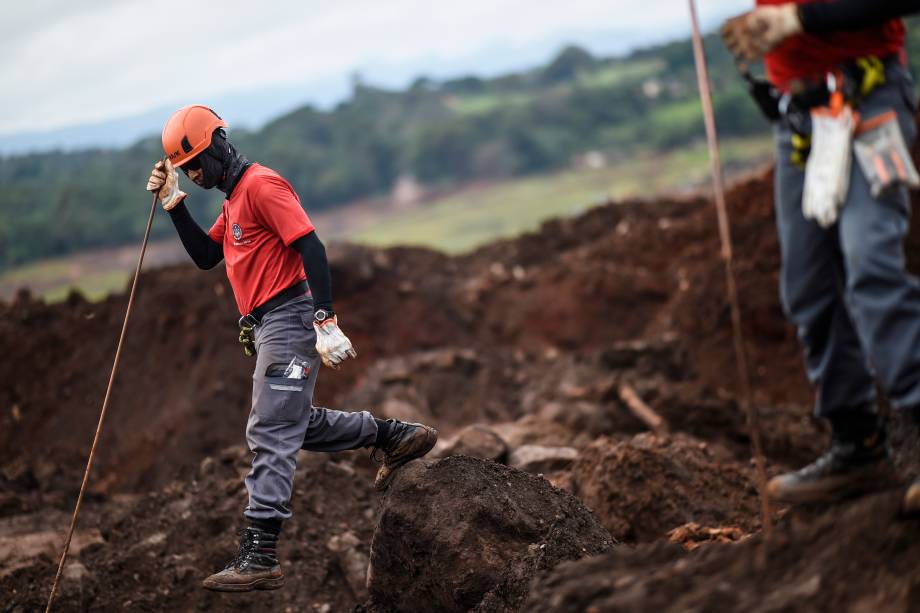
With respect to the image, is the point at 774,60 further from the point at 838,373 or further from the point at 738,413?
the point at 738,413

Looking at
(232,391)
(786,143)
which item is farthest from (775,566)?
(232,391)

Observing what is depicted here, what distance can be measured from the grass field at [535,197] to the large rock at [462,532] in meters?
25.2

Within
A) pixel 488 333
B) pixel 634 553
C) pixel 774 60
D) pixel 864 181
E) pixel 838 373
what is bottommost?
pixel 488 333

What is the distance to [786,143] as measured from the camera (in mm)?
3977

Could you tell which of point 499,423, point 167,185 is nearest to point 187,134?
point 167,185

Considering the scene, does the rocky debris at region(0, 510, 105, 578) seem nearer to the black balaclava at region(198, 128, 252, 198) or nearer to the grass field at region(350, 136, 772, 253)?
the black balaclava at region(198, 128, 252, 198)

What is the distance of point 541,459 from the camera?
7.59 meters

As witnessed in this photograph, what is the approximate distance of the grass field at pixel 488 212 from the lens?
1196 inches

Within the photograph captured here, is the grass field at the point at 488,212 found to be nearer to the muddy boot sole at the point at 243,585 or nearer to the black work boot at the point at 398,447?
the black work boot at the point at 398,447

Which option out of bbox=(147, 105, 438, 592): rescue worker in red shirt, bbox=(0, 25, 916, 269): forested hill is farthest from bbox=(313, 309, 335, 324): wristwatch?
bbox=(0, 25, 916, 269): forested hill

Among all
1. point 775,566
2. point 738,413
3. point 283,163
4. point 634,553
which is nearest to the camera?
point 775,566

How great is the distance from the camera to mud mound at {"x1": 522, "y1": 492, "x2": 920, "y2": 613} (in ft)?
9.63

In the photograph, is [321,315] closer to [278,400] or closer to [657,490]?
[278,400]

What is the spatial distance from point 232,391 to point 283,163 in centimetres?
2910
